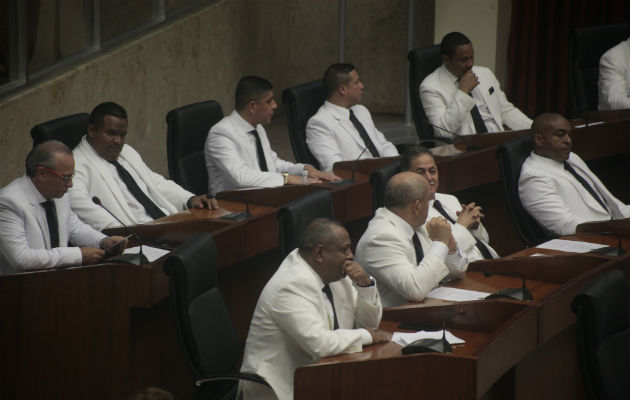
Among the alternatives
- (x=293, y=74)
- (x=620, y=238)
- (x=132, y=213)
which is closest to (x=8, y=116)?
(x=132, y=213)

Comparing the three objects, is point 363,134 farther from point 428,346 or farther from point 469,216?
point 428,346

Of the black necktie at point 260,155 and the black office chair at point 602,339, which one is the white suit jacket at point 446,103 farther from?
the black office chair at point 602,339

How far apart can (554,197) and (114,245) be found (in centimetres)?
213

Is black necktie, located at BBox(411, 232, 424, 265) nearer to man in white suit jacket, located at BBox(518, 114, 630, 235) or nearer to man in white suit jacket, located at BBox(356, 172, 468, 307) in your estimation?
man in white suit jacket, located at BBox(356, 172, 468, 307)

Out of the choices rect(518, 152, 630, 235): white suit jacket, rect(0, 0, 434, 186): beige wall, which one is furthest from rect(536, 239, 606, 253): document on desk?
rect(0, 0, 434, 186): beige wall

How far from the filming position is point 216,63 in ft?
23.5

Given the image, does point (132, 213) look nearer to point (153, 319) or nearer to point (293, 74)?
point (153, 319)

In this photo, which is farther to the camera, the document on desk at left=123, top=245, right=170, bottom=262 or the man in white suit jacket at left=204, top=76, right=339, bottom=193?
the man in white suit jacket at left=204, top=76, right=339, bottom=193

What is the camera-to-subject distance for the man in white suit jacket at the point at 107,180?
4195 mm

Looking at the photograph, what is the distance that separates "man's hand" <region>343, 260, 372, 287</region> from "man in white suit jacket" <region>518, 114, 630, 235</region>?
165 cm

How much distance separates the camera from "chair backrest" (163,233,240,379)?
3.03m

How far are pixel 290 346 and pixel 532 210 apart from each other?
194cm

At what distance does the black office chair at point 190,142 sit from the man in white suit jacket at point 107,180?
0.25 metres

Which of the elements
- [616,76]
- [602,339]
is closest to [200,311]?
[602,339]
